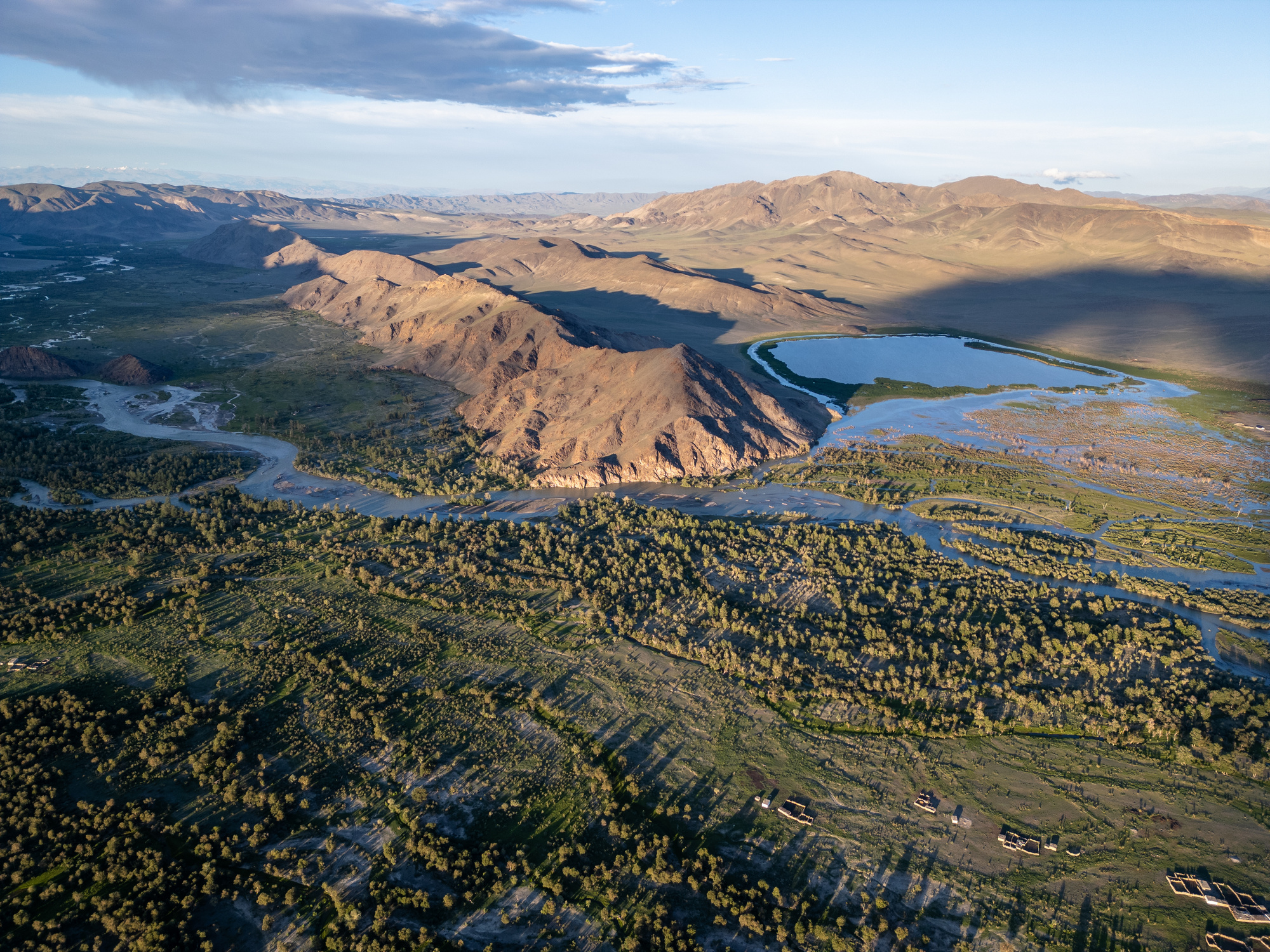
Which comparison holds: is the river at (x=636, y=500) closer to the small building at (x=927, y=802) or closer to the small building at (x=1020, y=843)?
the small building at (x=927, y=802)

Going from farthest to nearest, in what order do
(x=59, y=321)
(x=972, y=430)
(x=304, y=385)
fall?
1. (x=59, y=321)
2. (x=304, y=385)
3. (x=972, y=430)

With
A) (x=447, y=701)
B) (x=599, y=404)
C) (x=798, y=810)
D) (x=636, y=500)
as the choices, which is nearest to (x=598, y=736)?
(x=447, y=701)

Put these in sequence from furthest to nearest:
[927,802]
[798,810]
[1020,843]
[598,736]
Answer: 1. [598,736]
2. [927,802]
3. [798,810]
4. [1020,843]

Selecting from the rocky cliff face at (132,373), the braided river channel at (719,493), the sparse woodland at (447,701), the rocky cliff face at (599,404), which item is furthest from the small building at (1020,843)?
the rocky cliff face at (132,373)

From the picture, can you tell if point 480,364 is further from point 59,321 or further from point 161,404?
point 59,321

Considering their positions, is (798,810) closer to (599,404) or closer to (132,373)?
(599,404)

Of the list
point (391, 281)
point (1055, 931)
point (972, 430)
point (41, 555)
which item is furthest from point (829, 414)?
point (391, 281)

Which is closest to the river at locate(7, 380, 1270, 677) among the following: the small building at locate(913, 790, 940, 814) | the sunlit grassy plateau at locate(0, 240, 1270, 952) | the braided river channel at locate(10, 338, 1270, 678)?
the braided river channel at locate(10, 338, 1270, 678)
